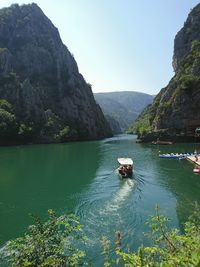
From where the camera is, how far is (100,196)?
45.0 metres

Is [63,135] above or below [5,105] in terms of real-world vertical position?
below

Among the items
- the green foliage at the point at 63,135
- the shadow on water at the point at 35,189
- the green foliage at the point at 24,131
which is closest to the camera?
the shadow on water at the point at 35,189

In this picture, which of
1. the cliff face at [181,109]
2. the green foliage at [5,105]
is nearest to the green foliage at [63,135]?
the green foliage at [5,105]

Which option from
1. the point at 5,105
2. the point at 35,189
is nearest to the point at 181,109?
the point at 5,105

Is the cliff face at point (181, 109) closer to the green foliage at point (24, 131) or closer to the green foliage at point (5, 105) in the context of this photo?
the green foliage at point (24, 131)

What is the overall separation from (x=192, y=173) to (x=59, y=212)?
109ft

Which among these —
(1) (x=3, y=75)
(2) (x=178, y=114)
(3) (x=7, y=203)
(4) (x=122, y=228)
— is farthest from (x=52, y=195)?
(1) (x=3, y=75)

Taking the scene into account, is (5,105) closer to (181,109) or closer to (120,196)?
(181,109)

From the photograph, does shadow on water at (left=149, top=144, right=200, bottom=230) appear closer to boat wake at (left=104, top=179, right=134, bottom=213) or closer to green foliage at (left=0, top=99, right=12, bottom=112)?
boat wake at (left=104, top=179, right=134, bottom=213)

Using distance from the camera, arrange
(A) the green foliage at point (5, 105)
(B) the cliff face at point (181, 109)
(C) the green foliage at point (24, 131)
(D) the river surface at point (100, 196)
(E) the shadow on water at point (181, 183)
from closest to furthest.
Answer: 1. (D) the river surface at point (100, 196)
2. (E) the shadow on water at point (181, 183)
3. (B) the cliff face at point (181, 109)
4. (C) the green foliage at point (24, 131)
5. (A) the green foliage at point (5, 105)

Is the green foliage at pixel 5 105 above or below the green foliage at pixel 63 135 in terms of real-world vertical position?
above

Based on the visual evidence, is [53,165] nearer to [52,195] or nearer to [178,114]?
[52,195]

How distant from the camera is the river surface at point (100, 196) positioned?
103 ft

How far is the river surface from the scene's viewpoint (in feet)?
103
